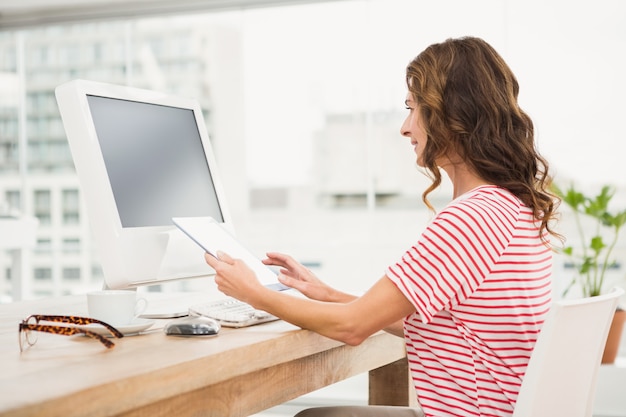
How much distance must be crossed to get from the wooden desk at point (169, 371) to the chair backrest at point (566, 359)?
1.28ft

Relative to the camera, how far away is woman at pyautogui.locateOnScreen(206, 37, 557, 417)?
3.99 feet

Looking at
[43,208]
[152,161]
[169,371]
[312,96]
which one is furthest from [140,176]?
[43,208]

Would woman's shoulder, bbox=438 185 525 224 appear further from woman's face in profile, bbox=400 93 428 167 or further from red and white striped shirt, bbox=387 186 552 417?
woman's face in profile, bbox=400 93 428 167

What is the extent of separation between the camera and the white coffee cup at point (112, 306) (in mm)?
1295

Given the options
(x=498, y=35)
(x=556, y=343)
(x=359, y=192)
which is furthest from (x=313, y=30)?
(x=556, y=343)

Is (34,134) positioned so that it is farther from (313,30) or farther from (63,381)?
(63,381)

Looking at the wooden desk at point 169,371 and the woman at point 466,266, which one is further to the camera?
the woman at point 466,266

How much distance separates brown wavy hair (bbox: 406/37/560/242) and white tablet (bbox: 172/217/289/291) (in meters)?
0.41

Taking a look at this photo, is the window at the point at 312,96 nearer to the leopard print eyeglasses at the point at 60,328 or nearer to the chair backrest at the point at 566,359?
the chair backrest at the point at 566,359

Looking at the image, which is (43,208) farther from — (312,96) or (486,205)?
(486,205)

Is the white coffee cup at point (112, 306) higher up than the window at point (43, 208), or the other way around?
the white coffee cup at point (112, 306)

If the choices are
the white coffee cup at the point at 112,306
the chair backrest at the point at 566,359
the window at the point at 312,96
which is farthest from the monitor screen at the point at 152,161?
the window at the point at 312,96

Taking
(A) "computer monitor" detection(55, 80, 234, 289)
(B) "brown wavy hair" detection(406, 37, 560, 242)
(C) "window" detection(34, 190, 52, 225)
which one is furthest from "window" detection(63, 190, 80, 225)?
(B) "brown wavy hair" detection(406, 37, 560, 242)

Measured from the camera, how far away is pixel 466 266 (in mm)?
1214
